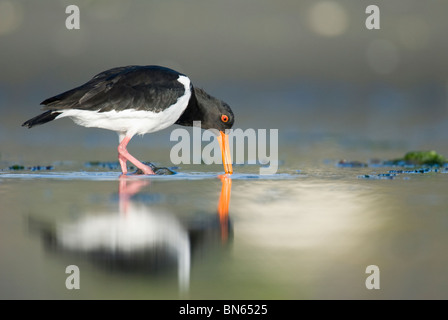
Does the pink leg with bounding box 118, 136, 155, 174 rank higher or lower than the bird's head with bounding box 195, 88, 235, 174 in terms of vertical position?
lower

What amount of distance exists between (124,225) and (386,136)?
10.1m

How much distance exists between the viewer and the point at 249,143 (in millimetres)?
14047

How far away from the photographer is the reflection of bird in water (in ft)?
14.6

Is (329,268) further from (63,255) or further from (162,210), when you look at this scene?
(162,210)

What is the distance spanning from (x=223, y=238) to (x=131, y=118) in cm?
382

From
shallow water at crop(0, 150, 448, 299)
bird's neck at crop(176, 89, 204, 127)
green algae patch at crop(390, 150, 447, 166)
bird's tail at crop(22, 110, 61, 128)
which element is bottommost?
shallow water at crop(0, 150, 448, 299)

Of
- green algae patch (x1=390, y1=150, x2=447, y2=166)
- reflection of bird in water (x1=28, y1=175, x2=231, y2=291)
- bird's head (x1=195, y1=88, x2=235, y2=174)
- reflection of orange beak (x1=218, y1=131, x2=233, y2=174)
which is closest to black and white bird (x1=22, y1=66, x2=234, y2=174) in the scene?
reflection of orange beak (x1=218, y1=131, x2=233, y2=174)

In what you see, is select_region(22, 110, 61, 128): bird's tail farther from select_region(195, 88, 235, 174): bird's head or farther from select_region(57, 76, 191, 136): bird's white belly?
select_region(195, 88, 235, 174): bird's head

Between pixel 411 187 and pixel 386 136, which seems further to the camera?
pixel 386 136

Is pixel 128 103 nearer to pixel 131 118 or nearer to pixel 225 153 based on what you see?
pixel 131 118

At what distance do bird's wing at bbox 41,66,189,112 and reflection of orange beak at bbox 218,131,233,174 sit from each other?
1.07 metres

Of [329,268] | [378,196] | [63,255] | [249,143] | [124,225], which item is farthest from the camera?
[249,143]

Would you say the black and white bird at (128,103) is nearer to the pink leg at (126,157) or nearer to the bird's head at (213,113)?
the pink leg at (126,157)
